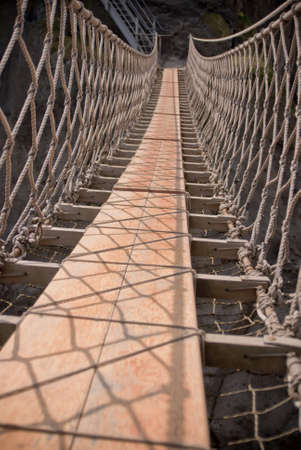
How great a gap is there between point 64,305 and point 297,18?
1.56 metres

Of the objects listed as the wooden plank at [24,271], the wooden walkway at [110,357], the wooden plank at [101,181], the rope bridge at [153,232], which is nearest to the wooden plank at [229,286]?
the rope bridge at [153,232]

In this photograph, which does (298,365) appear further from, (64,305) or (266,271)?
(64,305)

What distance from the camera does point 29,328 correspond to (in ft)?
3.53

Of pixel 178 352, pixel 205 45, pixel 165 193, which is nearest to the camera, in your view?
pixel 178 352

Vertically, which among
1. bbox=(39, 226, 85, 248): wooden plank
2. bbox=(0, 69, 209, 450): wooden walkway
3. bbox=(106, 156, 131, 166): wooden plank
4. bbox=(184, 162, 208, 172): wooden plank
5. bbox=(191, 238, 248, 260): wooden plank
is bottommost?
bbox=(191, 238, 248, 260): wooden plank

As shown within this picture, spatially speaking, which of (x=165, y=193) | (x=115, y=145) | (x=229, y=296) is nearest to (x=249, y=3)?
(x=115, y=145)

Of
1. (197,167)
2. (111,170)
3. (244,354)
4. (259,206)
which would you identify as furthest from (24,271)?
(259,206)

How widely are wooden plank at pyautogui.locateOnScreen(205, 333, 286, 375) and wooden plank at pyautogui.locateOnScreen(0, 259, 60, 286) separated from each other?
0.70m

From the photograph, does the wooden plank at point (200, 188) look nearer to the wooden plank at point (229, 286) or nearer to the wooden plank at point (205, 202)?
the wooden plank at point (205, 202)

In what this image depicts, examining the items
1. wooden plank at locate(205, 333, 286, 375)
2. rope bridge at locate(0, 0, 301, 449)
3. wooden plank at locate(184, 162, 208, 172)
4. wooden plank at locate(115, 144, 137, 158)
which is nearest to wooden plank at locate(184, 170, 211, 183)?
rope bridge at locate(0, 0, 301, 449)

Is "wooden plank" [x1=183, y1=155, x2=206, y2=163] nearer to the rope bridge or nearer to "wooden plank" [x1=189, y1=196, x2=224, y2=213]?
the rope bridge

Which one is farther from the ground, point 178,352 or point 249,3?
point 249,3

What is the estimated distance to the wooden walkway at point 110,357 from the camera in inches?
30.7

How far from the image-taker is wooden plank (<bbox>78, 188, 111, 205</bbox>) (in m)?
2.47
